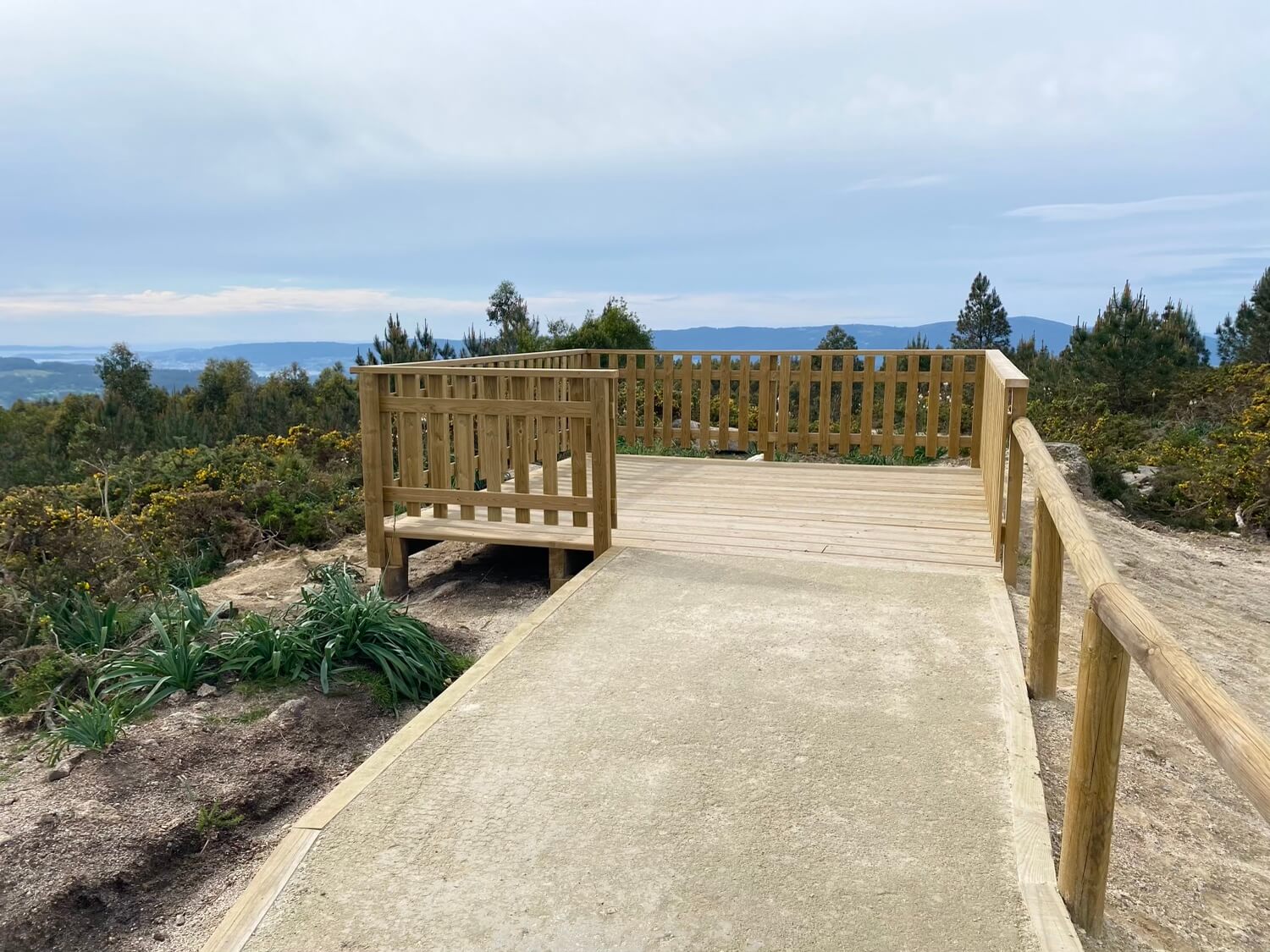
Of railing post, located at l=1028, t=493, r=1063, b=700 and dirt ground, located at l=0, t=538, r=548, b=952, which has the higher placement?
railing post, located at l=1028, t=493, r=1063, b=700

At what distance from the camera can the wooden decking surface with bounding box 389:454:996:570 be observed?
553cm

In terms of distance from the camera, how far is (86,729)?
10.7 feet

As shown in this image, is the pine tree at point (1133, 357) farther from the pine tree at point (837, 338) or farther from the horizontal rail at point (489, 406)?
the pine tree at point (837, 338)

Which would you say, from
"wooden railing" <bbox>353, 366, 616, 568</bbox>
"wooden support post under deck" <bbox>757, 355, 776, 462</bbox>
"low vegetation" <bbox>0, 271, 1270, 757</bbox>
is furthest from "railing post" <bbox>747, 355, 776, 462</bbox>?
"wooden railing" <bbox>353, 366, 616, 568</bbox>

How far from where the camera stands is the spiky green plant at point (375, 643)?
13.1 feet

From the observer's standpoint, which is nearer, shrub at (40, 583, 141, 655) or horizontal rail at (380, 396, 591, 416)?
→ shrub at (40, 583, 141, 655)

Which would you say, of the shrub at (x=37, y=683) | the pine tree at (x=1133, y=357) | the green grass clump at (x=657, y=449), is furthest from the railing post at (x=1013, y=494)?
the pine tree at (x=1133, y=357)

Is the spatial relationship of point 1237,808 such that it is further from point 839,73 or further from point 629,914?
point 839,73

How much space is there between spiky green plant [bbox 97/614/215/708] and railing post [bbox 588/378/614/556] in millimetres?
2234

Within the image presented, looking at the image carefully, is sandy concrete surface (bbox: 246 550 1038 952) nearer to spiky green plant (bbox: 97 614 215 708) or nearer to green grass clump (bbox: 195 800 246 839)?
green grass clump (bbox: 195 800 246 839)

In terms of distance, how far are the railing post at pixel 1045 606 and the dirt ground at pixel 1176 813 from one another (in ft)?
0.33

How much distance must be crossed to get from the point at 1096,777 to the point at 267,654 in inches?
129

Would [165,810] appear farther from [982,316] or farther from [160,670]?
[982,316]

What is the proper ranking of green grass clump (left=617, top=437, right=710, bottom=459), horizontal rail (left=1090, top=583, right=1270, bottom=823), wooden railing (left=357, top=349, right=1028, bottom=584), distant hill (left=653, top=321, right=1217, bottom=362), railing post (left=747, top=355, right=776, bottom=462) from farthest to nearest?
distant hill (left=653, top=321, right=1217, bottom=362) < green grass clump (left=617, top=437, right=710, bottom=459) < railing post (left=747, top=355, right=776, bottom=462) < wooden railing (left=357, top=349, right=1028, bottom=584) < horizontal rail (left=1090, top=583, right=1270, bottom=823)
